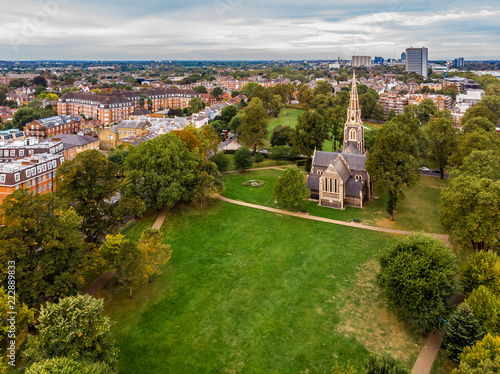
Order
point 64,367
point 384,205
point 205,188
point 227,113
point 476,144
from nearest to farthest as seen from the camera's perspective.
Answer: point 64,367, point 205,188, point 384,205, point 476,144, point 227,113

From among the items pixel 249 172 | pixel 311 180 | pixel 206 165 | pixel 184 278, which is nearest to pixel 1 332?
pixel 184 278

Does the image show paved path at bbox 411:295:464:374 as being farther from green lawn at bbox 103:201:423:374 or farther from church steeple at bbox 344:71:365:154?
church steeple at bbox 344:71:365:154

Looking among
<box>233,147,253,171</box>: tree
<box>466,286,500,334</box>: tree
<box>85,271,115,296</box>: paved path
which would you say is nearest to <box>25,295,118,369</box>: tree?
<box>85,271,115,296</box>: paved path

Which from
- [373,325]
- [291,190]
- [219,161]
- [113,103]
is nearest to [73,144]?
[219,161]

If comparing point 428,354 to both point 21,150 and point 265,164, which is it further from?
point 21,150

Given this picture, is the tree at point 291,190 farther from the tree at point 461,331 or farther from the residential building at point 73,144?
the residential building at point 73,144

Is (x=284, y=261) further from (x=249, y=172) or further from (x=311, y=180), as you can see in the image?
(x=249, y=172)
